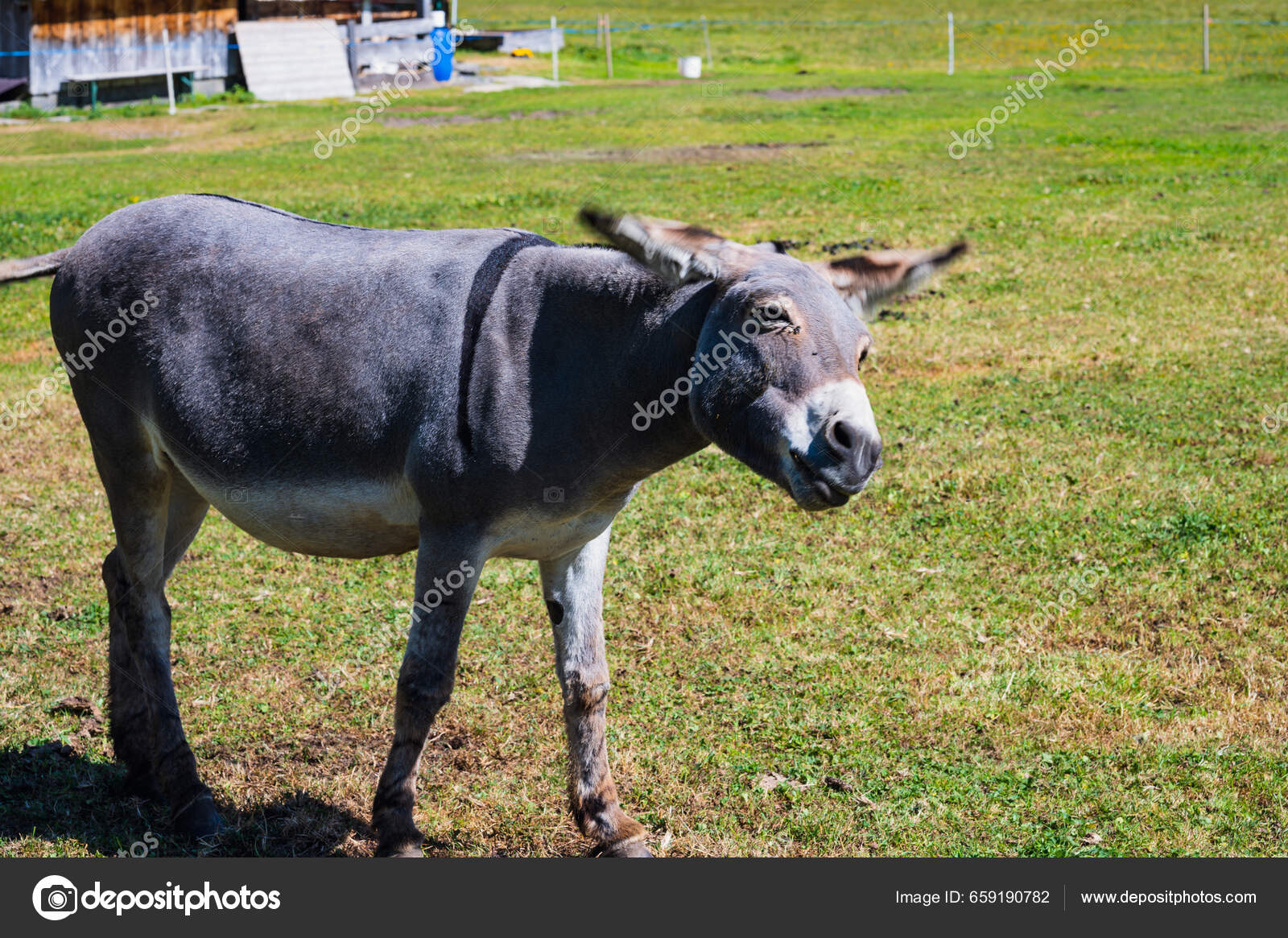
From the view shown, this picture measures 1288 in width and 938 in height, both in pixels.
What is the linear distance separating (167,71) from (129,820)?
98.5ft

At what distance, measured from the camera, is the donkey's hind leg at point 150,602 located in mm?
5145

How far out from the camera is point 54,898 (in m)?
4.37

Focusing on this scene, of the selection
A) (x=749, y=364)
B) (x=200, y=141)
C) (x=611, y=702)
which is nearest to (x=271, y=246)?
(x=749, y=364)

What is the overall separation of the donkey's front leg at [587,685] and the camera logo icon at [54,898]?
6.15ft

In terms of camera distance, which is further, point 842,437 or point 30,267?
point 30,267

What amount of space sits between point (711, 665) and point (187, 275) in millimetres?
3252

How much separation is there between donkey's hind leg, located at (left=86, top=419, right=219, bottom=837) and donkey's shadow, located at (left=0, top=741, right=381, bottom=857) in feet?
0.36

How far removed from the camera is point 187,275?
4.88 m

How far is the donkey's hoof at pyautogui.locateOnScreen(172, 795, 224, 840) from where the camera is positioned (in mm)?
5129

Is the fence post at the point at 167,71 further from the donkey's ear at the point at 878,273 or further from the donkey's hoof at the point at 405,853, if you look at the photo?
the donkey's ear at the point at 878,273

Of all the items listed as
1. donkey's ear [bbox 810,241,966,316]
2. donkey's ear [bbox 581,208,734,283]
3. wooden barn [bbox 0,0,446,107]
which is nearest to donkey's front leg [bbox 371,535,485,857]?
donkey's ear [bbox 581,208,734,283]

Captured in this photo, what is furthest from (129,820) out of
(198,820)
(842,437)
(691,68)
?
(691,68)

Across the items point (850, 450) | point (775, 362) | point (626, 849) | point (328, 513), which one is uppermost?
point (775, 362)

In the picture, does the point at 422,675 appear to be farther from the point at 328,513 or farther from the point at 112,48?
the point at 112,48
